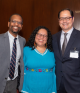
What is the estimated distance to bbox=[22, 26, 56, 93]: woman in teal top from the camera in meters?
1.58

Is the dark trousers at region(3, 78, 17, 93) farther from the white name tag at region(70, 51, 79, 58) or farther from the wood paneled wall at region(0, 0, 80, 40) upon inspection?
the wood paneled wall at region(0, 0, 80, 40)

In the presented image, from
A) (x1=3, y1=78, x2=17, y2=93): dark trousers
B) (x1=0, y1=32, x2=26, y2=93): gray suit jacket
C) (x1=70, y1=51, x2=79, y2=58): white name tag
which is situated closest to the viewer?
(x1=70, y1=51, x2=79, y2=58): white name tag

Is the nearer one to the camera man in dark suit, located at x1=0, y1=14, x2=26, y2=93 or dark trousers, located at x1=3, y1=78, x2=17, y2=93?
man in dark suit, located at x1=0, y1=14, x2=26, y2=93

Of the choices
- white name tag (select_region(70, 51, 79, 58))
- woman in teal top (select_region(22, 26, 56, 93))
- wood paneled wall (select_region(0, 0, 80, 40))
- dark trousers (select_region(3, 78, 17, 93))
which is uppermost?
wood paneled wall (select_region(0, 0, 80, 40))

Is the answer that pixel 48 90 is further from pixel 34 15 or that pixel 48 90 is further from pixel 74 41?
pixel 34 15

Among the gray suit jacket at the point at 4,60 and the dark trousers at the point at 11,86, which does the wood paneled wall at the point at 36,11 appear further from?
the dark trousers at the point at 11,86

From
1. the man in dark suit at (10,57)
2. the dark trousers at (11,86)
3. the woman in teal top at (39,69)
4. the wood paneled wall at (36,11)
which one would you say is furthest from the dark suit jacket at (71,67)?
the wood paneled wall at (36,11)

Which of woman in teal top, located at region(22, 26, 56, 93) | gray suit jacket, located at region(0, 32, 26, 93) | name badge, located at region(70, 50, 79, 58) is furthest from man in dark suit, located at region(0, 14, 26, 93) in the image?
name badge, located at region(70, 50, 79, 58)

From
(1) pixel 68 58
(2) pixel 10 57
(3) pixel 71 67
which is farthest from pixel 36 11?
(3) pixel 71 67

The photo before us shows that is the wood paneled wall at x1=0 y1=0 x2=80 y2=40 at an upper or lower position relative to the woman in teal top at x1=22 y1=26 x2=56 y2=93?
upper

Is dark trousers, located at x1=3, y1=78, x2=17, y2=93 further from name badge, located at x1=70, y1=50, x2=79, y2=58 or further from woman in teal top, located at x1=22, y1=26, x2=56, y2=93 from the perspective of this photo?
name badge, located at x1=70, y1=50, x2=79, y2=58

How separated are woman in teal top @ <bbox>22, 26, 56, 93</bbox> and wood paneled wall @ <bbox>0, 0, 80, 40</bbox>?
1566 millimetres

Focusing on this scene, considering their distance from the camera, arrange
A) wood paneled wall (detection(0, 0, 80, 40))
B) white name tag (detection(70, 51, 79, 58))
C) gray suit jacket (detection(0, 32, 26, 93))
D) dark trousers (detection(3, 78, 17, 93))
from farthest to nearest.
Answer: wood paneled wall (detection(0, 0, 80, 40)), dark trousers (detection(3, 78, 17, 93)), gray suit jacket (detection(0, 32, 26, 93)), white name tag (detection(70, 51, 79, 58))

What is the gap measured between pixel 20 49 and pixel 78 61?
1076 millimetres
